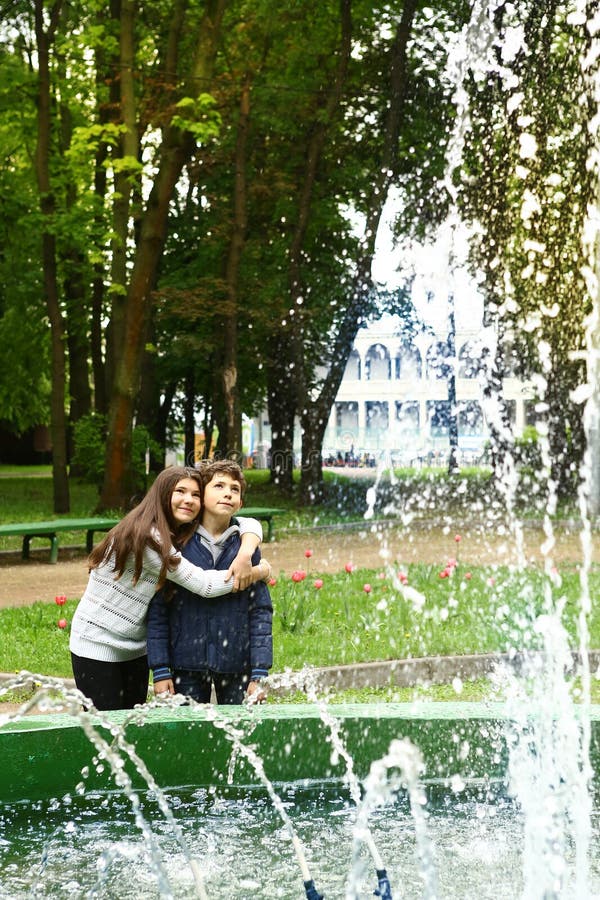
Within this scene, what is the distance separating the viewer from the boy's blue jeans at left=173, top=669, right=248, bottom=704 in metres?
4.94

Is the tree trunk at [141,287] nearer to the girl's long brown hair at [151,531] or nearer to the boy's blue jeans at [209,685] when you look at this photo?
the boy's blue jeans at [209,685]

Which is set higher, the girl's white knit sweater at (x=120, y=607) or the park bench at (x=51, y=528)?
the girl's white knit sweater at (x=120, y=607)

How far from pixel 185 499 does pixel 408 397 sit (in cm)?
3193

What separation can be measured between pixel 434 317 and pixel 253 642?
80.2 feet

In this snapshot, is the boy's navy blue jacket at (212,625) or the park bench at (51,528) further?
the park bench at (51,528)

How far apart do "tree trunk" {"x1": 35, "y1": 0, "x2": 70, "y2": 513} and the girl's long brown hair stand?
17.5m

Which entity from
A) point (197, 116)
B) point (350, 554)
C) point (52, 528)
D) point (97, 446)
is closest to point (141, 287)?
point (197, 116)

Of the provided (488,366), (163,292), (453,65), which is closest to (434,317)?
(488,366)

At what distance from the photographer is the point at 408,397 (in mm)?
36438

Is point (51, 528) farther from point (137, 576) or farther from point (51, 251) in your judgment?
point (137, 576)

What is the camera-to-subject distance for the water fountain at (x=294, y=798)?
14.3ft

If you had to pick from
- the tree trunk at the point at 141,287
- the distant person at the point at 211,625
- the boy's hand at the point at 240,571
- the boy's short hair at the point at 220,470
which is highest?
the tree trunk at the point at 141,287

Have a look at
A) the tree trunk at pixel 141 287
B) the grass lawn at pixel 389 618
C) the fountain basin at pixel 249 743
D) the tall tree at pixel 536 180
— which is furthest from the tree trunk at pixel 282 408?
the fountain basin at pixel 249 743

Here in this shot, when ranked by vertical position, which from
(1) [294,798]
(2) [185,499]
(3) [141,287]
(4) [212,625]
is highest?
(3) [141,287]
